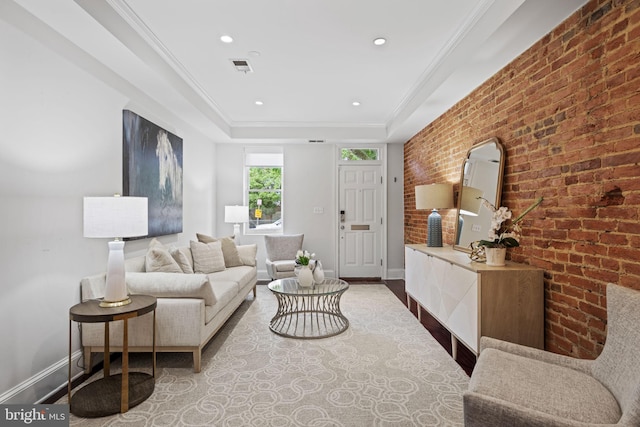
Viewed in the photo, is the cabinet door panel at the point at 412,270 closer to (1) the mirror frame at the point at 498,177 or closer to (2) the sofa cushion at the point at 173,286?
(1) the mirror frame at the point at 498,177

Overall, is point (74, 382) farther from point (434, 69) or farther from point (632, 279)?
point (434, 69)

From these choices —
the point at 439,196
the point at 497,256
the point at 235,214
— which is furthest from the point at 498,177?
the point at 235,214

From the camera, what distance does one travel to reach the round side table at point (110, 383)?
2.04 m

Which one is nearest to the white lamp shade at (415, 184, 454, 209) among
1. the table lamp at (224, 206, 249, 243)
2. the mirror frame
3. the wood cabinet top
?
the mirror frame

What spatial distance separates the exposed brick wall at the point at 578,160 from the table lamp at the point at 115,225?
275 centimetres

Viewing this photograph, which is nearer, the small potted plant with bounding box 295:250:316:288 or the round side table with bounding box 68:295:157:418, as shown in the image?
the round side table with bounding box 68:295:157:418

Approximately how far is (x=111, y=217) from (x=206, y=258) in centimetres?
205

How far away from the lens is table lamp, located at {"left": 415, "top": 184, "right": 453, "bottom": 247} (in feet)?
13.0

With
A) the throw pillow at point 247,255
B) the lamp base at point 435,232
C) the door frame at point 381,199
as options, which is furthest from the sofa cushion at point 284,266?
the lamp base at point 435,232

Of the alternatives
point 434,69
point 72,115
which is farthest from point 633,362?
point 72,115

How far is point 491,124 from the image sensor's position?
3.16 meters

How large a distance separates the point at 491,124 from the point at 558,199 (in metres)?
1.13

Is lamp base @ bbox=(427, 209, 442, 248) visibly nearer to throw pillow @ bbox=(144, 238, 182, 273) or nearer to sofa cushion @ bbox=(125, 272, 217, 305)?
sofa cushion @ bbox=(125, 272, 217, 305)

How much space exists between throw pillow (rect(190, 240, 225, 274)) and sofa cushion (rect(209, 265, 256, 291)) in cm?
10
